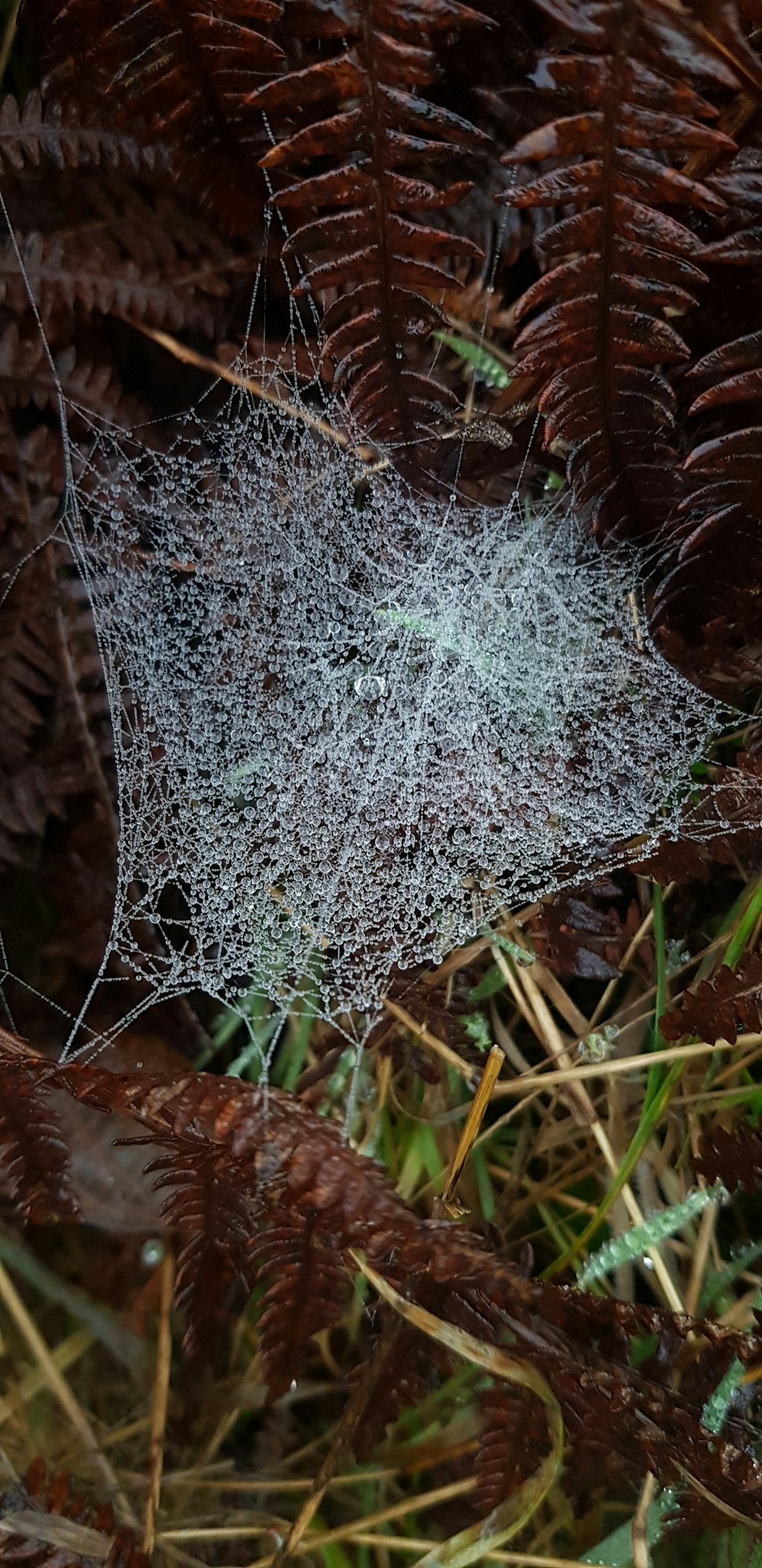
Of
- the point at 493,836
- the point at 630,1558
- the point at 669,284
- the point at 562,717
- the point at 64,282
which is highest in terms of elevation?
the point at 669,284

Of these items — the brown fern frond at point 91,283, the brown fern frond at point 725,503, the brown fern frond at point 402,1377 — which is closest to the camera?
the brown fern frond at point 725,503

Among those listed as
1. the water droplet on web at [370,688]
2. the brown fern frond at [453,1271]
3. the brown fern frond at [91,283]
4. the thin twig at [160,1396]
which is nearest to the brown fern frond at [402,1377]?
the brown fern frond at [453,1271]

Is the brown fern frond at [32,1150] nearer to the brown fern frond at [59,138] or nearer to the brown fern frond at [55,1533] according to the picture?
the brown fern frond at [55,1533]

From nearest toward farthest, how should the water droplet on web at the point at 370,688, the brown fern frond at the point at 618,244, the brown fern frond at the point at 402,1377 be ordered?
the brown fern frond at the point at 618,244
the brown fern frond at the point at 402,1377
the water droplet on web at the point at 370,688

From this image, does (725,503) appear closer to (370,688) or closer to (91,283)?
(370,688)

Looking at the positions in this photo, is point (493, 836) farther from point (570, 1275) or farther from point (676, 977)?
point (570, 1275)

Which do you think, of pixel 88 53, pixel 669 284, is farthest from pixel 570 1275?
pixel 88 53

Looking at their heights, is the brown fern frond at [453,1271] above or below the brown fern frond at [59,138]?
below
